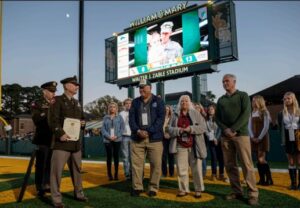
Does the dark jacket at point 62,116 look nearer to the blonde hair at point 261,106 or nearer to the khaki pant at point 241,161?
the khaki pant at point 241,161

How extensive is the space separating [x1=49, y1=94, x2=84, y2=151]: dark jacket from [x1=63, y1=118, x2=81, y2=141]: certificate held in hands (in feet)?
0.24

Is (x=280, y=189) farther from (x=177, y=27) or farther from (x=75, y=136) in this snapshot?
(x=177, y=27)

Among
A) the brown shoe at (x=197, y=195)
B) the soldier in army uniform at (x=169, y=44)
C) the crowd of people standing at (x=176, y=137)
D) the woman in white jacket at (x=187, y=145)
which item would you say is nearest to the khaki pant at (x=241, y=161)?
the crowd of people standing at (x=176, y=137)

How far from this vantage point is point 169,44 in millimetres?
22219

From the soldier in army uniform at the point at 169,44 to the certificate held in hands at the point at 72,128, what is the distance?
1742 centimetres

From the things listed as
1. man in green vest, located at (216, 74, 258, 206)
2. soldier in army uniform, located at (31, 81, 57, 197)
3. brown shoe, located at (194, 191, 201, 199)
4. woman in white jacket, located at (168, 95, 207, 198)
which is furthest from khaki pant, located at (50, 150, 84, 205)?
man in green vest, located at (216, 74, 258, 206)

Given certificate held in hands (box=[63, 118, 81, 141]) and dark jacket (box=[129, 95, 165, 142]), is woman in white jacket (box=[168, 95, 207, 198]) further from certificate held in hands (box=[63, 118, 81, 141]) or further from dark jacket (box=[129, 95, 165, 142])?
certificate held in hands (box=[63, 118, 81, 141])

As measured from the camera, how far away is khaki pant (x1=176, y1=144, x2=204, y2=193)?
17.2 feet

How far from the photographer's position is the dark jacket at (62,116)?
468 centimetres

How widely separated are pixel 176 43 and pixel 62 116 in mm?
17899

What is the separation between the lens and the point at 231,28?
19219 millimetres

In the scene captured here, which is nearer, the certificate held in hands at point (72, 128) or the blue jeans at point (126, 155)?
the certificate held in hands at point (72, 128)

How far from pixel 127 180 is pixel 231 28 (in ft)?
48.8

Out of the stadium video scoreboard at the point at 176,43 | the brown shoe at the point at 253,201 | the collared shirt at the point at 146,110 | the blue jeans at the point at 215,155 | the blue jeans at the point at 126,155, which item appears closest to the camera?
the brown shoe at the point at 253,201
